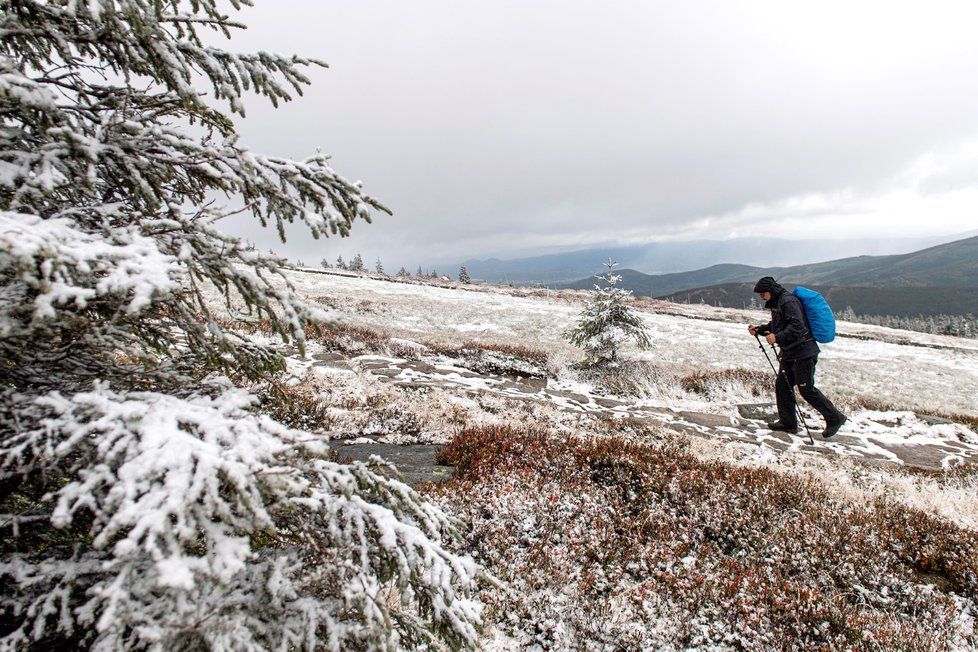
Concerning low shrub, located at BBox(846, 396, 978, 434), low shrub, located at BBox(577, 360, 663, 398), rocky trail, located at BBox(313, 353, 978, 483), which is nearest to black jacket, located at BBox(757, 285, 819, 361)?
rocky trail, located at BBox(313, 353, 978, 483)

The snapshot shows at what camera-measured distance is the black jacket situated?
8.80 meters

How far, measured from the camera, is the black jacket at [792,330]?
880cm

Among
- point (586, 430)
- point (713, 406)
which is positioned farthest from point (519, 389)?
point (713, 406)

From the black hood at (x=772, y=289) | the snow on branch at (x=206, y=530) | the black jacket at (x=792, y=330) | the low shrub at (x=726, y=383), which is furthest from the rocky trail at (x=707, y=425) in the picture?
the snow on branch at (x=206, y=530)

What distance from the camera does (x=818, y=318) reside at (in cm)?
877

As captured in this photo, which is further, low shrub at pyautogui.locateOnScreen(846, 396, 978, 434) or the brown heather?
low shrub at pyautogui.locateOnScreen(846, 396, 978, 434)

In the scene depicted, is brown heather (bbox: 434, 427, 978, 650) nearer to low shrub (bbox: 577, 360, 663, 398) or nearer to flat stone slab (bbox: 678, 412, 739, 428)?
flat stone slab (bbox: 678, 412, 739, 428)

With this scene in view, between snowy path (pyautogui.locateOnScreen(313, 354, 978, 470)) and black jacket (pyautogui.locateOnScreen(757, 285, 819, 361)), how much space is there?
71.5 inches

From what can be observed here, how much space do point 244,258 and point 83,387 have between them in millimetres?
976

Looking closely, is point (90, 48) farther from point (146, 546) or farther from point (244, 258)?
point (146, 546)

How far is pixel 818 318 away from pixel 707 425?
10.1 feet

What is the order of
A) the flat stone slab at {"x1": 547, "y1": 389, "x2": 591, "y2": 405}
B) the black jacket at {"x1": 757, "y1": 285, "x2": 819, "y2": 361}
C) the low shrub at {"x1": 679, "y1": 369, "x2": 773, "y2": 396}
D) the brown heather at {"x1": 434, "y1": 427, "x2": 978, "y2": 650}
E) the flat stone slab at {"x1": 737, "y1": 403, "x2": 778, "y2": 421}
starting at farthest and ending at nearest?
1. the low shrub at {"x1": 679, "y1": 369, "x2": 773, "y2": 396}
2. the flat stone slab at {"x1": 547, "y1": 389, "x2": 591, "y2": 405}
3. the flat stone slab at {"x1": 737, "y1": 403, "x2": 778, "y2": 421}
4. the black jacket at {"x1": 757, "y1": 285, "x2": 819, "y2": 361}
5. the brown heather at {"x1": 434, "y1": 427, "x2": 978, "y2": 650}

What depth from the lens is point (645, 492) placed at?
218 inches

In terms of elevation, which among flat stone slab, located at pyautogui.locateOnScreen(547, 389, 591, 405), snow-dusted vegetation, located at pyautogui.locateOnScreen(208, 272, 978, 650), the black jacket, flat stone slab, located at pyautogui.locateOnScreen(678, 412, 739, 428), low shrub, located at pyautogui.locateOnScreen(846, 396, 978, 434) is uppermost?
the black jacket
